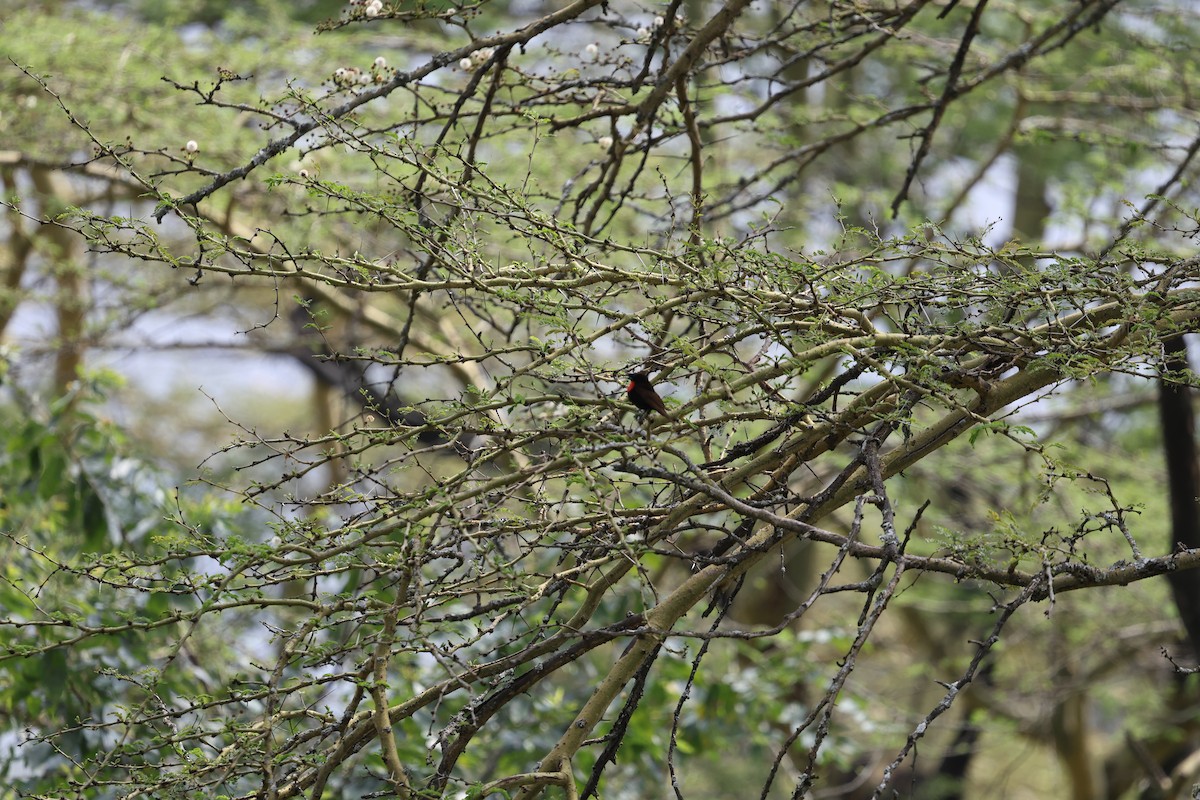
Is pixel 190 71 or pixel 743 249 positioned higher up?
pixel 190 71

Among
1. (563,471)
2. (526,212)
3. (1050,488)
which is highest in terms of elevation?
(526,212)

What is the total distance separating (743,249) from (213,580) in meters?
1.31

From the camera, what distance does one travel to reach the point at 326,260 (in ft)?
8.18

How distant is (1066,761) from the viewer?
997 cm

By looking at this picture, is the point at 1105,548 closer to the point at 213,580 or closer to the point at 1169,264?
the point at 1169,264

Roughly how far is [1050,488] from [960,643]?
968 cm

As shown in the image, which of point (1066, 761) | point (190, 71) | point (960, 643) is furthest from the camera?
point (960, 643)

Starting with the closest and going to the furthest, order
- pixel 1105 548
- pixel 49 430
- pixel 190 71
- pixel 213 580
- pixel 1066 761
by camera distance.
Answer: pixel 213 580
pixel 49 430
pixel 190 71
pixel 1105 548
pixel 1066 761

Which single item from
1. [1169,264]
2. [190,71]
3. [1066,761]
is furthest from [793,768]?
[1169,264]

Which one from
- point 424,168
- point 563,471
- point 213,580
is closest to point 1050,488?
point 563,471

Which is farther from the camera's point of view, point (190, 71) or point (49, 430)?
point (190, 71)

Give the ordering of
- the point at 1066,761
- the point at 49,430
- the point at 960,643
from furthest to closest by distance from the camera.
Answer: the point at 960,643
the point at 1066,761
the point at 49,430

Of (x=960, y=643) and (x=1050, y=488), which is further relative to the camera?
(x=960, y=643)

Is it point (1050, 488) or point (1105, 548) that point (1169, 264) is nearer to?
point (1050, 488)
